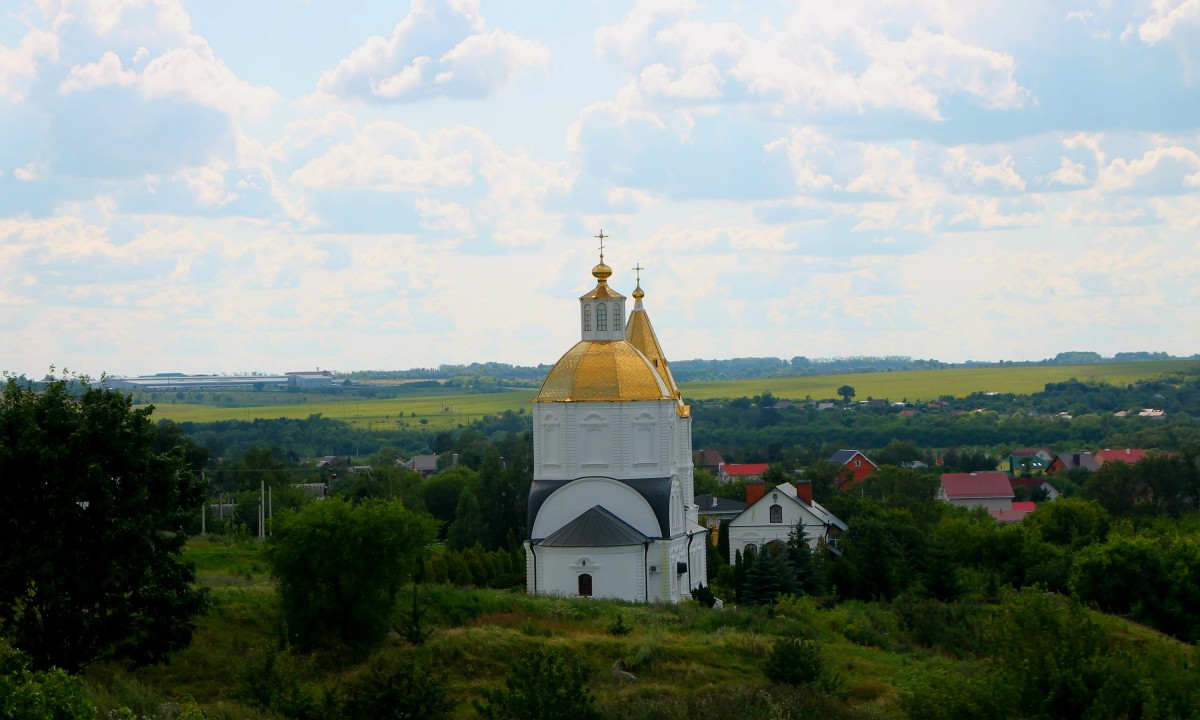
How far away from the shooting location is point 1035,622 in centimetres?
2345

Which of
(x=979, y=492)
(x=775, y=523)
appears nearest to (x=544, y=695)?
(x=775, y=523)

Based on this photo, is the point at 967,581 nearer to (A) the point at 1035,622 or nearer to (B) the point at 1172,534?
(B) the point at 1172,534

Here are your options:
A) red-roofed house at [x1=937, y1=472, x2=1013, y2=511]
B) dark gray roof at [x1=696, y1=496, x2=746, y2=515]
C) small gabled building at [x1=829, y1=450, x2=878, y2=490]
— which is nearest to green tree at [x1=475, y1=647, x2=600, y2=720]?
dark gray roof at [x1=696, y1=496, x2=746, y2=515]

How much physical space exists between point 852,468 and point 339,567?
185 ft

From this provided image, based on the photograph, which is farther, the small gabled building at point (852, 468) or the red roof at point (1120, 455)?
the red roof at point (1120, 455)

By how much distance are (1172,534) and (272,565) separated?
30.1m

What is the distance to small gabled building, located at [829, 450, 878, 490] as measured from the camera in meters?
74.6

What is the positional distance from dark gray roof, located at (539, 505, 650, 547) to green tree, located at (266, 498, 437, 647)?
42.8 feet

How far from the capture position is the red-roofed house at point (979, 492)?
282 ft

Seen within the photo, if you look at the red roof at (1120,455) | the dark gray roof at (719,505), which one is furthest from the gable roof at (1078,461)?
the dark gray roof at (719,505)

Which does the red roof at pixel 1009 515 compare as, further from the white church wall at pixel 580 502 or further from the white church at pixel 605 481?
the white church wall at pixel 580 502

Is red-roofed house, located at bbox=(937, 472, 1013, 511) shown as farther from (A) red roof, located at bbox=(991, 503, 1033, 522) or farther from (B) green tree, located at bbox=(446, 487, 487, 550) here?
(B) green tree, located at bbox=(446, 487, 487, 550)

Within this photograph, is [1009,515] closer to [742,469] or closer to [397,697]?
[742,469]

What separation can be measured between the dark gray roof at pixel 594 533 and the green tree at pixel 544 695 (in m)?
19.9
